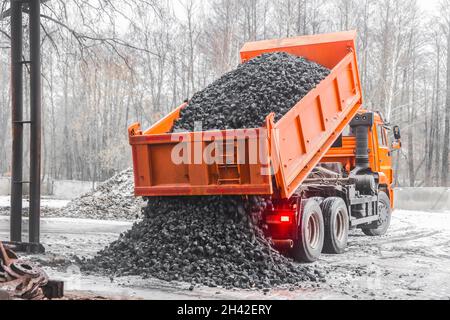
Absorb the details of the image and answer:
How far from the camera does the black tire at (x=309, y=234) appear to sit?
27.1 feet

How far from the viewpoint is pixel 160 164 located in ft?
25.7

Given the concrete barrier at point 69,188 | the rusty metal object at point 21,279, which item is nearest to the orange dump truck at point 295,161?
the rusty metal object at point 21,279

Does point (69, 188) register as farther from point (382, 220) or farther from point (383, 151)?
point (383, 151)

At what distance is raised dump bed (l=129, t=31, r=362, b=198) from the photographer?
7.22 m

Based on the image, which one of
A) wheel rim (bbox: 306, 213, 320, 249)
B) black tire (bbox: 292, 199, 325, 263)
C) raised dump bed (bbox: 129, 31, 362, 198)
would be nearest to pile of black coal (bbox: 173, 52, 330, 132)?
raised dump bed (bbox: 129, 31, 362, 198)

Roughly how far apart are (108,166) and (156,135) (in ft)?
89.1

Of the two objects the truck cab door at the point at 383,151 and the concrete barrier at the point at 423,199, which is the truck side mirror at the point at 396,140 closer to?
the truck cab door at the point at 383,151

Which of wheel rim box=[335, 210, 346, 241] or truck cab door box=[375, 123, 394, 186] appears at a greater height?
truck cab door box=[375, 123, 394, 186]

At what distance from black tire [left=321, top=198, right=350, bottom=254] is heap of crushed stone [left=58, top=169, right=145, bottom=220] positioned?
23.9 ft

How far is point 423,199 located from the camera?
2055 cm

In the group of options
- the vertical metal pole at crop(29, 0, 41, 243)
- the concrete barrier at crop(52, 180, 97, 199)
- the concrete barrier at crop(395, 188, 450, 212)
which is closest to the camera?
the vertical metal pole at crop(29, 0, 41, 243)

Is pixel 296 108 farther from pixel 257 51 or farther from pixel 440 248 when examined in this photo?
pixel 440 248

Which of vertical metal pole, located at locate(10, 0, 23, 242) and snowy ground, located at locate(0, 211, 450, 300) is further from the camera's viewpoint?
vertical metal pole, located at locate(10, 0, 23, 242)

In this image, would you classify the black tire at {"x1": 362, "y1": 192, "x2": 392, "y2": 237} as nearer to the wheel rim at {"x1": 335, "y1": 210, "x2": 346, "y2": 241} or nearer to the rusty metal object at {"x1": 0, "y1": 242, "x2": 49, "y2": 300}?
the wheel rim at {"x1": 335, "y1": 210, "x2": 346, "y2": 241}
